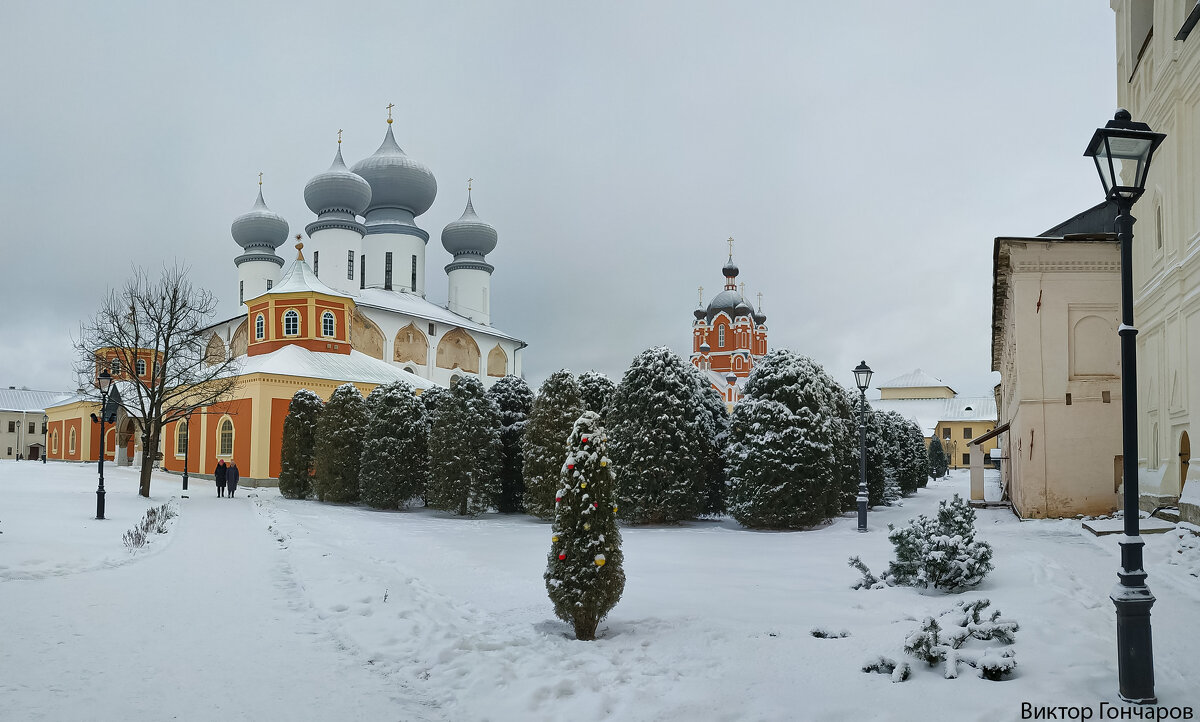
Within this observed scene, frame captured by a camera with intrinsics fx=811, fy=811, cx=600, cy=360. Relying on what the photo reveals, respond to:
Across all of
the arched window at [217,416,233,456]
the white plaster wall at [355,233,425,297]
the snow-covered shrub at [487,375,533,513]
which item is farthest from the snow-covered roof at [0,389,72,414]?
the snow-covered shrub at [487,375,533,513]

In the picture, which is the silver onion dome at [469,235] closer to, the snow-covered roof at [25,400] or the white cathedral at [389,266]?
the white cathedral at [389,266]

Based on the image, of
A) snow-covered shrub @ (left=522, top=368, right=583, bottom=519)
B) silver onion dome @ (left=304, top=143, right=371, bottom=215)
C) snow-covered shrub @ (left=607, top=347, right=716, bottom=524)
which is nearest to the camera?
snow-covered shrub @ (left=607, top=347, right=716, bottom=524)

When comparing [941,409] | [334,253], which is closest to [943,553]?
[334,253]

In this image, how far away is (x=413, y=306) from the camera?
2184 inches

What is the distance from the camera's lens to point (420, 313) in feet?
177

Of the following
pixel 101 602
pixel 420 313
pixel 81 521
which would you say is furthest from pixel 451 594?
pixel 420 313

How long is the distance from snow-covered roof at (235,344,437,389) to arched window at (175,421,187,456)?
3790 millimetres

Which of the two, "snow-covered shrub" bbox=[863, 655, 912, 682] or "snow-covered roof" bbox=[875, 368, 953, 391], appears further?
"snow-covered roof" bbox=[875, 368, 953, 391]

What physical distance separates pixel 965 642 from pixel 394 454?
64.3 feet

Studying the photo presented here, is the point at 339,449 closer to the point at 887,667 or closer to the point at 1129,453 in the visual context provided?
the point at 887,667

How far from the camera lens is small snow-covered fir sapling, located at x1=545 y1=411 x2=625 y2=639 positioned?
286 inches

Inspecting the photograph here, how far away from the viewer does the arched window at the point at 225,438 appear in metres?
32.7

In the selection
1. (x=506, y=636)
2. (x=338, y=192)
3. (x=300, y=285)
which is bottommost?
(x=506, y=636)

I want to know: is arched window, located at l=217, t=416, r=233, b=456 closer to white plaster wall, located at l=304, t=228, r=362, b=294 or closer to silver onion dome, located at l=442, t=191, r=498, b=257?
white plaster wall, located at l=304, t=228, r=362, b=294
